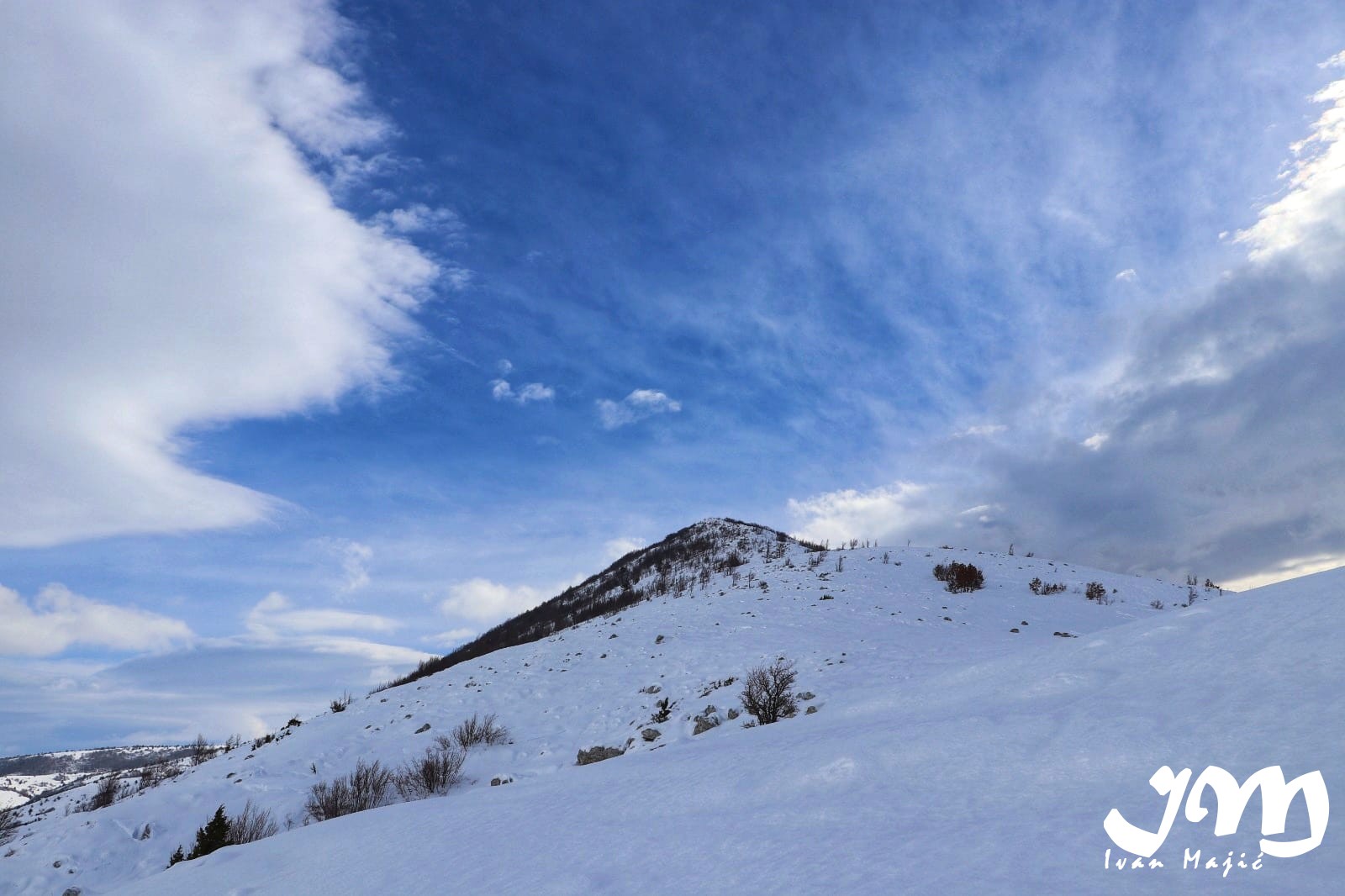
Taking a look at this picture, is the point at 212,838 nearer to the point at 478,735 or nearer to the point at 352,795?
the point at 352,795

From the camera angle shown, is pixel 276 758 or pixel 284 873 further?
pixel 276 758

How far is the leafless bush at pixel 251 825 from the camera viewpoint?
10.3 m

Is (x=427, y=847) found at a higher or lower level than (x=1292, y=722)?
lower

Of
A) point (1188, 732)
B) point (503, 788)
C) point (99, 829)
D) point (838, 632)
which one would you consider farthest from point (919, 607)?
point (99, 829)

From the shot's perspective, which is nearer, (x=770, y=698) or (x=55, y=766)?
(x=770, y=698)

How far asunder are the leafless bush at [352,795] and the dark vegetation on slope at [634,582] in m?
16.1

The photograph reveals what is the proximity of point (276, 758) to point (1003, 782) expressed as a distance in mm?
17453

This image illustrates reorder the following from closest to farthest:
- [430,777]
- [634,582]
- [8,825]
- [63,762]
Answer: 1. [430,777]
2. [8,825]
3. [634,582]
4. [63,762]

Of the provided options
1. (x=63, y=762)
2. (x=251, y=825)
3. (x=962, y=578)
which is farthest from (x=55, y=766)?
(x=962, y=578)

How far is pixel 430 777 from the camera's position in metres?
11.4

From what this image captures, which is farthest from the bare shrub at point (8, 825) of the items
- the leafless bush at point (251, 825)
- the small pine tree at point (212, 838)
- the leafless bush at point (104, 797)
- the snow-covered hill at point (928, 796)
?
the small pine tree at point (212, 838)

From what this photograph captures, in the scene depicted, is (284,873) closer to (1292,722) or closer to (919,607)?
(1292,722)

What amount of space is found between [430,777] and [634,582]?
1035 inches

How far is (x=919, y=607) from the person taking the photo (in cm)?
2009
